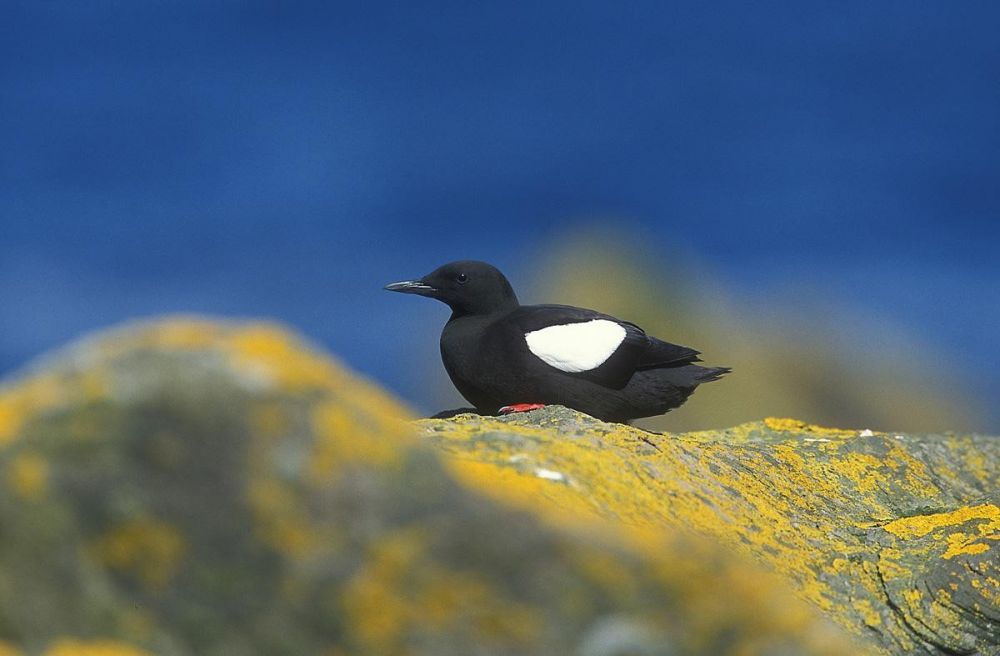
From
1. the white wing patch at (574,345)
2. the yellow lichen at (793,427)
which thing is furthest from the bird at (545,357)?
the yellow lichen at (793,427)

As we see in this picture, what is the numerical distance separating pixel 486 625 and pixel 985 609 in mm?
2398

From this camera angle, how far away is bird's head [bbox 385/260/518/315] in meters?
8.27

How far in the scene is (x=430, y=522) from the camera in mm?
2689

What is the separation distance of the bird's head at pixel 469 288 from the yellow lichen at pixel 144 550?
18.6 ft

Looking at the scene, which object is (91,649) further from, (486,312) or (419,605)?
(486,312)

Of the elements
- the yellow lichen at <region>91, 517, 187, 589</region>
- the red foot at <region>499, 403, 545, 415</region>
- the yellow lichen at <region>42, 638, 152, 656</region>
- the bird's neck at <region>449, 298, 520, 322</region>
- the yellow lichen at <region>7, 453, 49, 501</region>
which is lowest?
the yellow lichen at <region>42, 638, 152, 656</region>

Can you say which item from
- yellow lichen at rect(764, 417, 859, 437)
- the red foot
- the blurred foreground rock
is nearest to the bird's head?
the red foot

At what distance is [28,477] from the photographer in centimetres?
263

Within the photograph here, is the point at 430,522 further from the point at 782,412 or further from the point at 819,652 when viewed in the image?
the point at 782,412

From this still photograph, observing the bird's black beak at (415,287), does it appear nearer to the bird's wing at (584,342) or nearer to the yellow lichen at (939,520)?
the bird's wing at (584,342)

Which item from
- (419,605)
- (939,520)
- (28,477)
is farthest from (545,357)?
(28,477)

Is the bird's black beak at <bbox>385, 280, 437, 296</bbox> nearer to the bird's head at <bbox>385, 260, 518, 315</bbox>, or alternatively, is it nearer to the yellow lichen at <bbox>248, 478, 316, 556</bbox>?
the bird's head at <bbox>385, 260, 518, 315</bbox>

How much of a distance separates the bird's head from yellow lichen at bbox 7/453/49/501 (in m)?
5.65

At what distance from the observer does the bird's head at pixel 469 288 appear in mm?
8273
